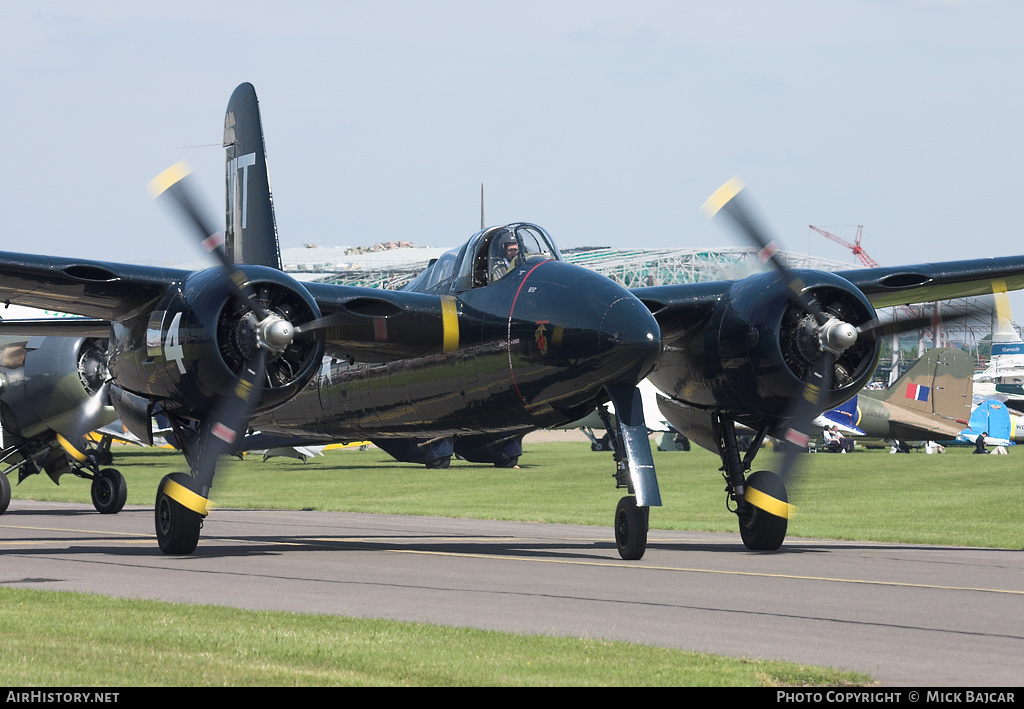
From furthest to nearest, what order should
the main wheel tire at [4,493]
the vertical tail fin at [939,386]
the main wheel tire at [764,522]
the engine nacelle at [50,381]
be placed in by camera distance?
1. the vertical tail fin at [939,386]
2. the main wheel tire at [4,493]
3. the engine nacelle at [50,381]
4. the main wheel tire at [764,522]

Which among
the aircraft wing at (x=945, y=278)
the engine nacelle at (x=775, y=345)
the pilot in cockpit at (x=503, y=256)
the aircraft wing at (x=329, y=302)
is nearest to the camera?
the aircraft wing at (x=329, y=302)

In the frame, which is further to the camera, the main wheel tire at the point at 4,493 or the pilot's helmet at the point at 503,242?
the main wheel tire at the point at 4,493

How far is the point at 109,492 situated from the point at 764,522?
68.6 feet

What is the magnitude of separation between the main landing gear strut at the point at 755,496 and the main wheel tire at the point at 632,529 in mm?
2387

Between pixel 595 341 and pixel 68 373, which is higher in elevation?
pixel 595 341

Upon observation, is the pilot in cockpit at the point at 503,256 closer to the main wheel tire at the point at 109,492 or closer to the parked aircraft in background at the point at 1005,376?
the main wheel tire at the point at 109,492

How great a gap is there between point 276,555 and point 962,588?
1082cm

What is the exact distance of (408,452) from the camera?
86.0 feet

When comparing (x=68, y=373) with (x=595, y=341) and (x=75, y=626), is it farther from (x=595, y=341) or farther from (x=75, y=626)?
(x=75, y=626)

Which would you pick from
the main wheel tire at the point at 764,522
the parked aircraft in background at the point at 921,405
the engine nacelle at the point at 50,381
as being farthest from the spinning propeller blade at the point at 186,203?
the parked aircraft in background at the point at 921,405

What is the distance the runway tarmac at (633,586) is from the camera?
34.6ft

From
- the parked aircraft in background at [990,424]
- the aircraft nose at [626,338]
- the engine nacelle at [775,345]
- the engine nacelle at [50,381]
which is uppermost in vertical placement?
the aircraft nose at [626,338]

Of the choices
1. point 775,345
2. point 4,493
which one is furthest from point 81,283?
point 4,493
